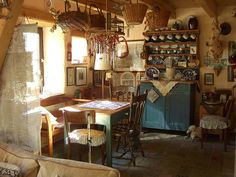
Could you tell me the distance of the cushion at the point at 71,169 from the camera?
6.19ft

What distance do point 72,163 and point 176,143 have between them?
127 inches

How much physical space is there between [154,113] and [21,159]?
375cm

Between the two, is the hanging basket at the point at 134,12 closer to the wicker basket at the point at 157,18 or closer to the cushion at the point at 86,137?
the wicker basket at the point at 157,18

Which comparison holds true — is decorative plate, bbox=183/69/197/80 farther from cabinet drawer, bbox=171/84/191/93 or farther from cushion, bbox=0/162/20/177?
cushion, bbox=0/162/20/177

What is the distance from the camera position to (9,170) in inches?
79.8

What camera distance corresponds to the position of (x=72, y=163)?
2.00m

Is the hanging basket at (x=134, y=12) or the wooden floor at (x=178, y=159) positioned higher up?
the hanging basket at (x=134, y=12)

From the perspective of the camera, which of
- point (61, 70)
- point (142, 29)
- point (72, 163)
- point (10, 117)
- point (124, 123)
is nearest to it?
point (72, 163)

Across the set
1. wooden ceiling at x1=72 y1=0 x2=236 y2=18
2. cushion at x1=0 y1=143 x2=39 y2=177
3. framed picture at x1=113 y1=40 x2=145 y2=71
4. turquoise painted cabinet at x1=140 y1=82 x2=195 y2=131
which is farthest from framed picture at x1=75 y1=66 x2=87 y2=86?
cushion at x1=0 y1=143 x2=39 y2=177

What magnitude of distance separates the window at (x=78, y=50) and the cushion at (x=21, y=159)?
11.0 ft

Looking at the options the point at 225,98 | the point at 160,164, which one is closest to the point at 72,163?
the point at 160,164

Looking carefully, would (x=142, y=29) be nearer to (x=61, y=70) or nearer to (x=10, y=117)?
(x=61, y=70)

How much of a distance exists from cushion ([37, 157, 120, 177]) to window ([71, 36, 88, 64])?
362 centimetres

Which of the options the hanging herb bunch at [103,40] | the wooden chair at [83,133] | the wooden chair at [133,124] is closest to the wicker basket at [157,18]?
the hanging herb bunch at [103,40]
